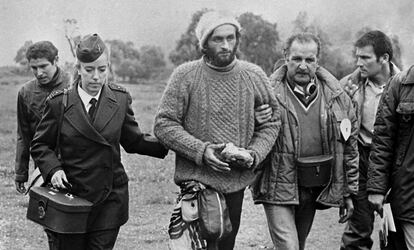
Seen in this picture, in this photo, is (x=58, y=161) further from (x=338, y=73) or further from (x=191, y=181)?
(x=338, y=73)

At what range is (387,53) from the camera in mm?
5777

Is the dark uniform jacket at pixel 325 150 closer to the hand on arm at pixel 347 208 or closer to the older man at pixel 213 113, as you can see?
the hand on arm at pixel 347 208

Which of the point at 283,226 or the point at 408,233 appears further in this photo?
the point at 283,226

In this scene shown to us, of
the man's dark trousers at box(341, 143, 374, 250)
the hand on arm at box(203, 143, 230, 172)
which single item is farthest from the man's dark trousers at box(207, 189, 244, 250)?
the man's dark trousers at box(341, 143, 374, 250)

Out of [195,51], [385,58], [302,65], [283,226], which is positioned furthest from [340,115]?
[195,51]

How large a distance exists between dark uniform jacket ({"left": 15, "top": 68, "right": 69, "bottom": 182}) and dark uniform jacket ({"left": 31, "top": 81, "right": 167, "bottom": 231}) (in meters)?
1.31

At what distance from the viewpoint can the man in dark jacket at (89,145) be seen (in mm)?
4312

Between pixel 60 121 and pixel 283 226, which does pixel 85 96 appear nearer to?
pixel 60 121

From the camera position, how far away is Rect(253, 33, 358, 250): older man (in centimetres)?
473

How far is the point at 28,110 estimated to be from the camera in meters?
5.69

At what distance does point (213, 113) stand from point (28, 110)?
6.85ft

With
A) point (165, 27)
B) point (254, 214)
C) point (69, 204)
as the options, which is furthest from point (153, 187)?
point (165, 27)

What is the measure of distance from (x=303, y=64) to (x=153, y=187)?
5841 mm

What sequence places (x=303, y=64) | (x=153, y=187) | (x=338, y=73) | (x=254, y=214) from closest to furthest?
1. (x=303, y=64)
2. (x=254, y=214)
3. (x=153, y=187)
4. (x=338, y=73)
